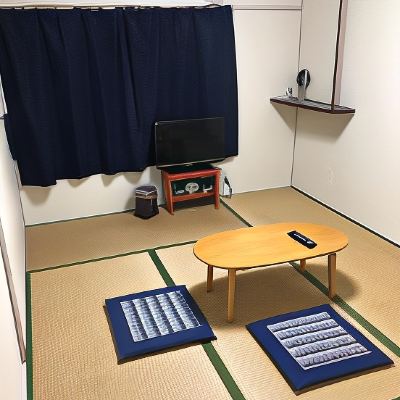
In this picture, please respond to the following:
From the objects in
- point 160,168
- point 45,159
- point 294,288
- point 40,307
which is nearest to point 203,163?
point 160,168

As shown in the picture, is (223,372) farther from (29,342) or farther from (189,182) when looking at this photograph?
(189,182)

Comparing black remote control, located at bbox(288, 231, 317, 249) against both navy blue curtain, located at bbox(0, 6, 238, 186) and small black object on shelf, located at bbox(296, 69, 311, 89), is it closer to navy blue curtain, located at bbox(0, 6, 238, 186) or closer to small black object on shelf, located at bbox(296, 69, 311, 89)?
navy blue curtain, located at bbox(0, 6, 238, 186)

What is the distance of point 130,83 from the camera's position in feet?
12.3

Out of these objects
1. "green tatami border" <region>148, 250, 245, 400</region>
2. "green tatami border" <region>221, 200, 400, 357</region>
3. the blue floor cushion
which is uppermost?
the blue floor cushion

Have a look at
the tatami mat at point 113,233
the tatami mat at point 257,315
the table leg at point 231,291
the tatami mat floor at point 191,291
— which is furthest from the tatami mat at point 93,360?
the tatami mat at point 113,233

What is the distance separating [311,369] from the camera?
7.02ft

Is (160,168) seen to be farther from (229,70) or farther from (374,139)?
(374,139)

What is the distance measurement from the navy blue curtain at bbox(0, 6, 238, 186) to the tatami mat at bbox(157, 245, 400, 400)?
120 cm

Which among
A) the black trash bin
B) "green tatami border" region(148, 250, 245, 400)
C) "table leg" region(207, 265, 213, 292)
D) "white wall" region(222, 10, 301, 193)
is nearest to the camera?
"green tatami border" region(148, 250, 245, 400)

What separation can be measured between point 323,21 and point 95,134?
2.25 metres

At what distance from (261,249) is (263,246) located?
41 mm

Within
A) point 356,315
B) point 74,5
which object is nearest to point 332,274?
point 356,315

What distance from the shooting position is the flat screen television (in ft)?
13.0

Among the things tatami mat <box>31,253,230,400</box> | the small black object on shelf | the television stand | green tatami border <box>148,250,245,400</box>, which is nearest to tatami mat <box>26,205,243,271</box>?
the television stand
